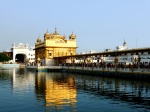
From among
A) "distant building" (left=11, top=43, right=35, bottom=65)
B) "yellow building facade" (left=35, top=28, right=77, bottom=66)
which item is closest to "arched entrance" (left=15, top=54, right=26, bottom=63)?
"distant building" (left=11, top=43, right=35, bottom=65)

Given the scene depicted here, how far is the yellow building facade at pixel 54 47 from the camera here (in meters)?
95.5

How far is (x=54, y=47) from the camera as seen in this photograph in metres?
96.2

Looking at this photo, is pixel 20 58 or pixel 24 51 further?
pixel 20 58

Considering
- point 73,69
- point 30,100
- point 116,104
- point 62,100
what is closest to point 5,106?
point 30,100

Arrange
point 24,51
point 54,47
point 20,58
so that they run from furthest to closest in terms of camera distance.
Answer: point 20,58, point 24,51, point 54,47

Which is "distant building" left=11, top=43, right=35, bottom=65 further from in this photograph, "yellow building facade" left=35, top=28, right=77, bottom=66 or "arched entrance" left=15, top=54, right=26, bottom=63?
"yellow building facade" left=35, top=28, right=77, bottom=66

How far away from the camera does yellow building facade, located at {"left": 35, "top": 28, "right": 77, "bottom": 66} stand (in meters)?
95.5

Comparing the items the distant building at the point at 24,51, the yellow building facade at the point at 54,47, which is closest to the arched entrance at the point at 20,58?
the distant building at the point at 24,51

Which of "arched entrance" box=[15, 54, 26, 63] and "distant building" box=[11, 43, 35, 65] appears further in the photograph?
"arched entrance" box=[15, 54, 26, 63]

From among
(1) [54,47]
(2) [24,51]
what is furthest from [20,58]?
(1) [54,47]

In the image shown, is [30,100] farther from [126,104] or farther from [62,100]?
[126,104]

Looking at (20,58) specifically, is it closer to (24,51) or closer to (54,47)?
(24,51)

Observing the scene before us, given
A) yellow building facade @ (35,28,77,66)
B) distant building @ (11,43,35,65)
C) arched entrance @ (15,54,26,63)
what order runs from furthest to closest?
arched entrance @ (15,54,26,63) → distant building @ (11,43,35,65) → yellow building facade @ (35,28,77,66)

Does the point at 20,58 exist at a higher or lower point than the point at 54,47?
lower
